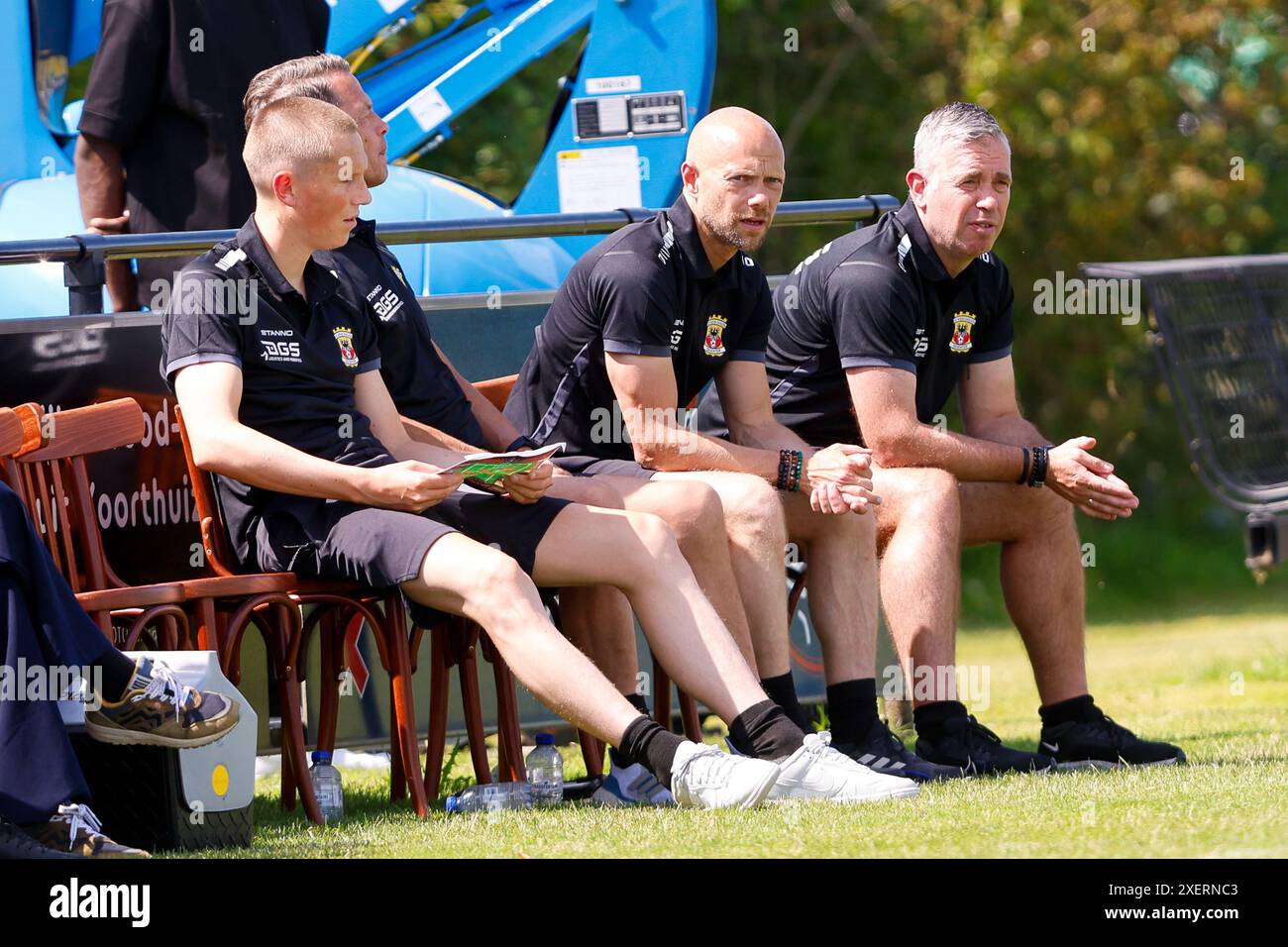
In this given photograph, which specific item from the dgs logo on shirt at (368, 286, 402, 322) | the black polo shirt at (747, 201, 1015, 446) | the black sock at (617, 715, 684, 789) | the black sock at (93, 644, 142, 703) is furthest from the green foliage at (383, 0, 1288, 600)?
the black sock at (93, 644, 142, 703)

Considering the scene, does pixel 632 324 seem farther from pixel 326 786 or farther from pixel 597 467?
pixel 326 786

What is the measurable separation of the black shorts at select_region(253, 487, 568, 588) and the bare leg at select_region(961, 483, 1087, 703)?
50.8 inches

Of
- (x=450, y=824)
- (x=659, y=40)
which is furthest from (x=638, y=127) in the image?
(x=450, y=824)

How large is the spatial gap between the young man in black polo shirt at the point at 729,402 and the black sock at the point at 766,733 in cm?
32

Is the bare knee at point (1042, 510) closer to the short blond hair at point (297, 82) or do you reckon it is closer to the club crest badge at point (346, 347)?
the club crest badge at point (346, 347)

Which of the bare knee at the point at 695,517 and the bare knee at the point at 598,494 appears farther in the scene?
the bare knee at the point at 598,494

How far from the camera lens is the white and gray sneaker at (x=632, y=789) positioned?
15.6 feet

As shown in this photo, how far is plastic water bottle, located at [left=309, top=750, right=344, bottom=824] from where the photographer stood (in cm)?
495

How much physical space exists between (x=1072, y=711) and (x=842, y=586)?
779mm

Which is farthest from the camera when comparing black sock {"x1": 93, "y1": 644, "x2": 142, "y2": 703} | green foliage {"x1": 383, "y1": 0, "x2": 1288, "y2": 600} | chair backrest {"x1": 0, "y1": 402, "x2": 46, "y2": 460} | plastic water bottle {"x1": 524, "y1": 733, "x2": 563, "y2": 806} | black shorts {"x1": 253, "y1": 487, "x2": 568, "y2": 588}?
green foliage {"x1": 383, "y1": 0, "x2": 1288, "y2": 600}

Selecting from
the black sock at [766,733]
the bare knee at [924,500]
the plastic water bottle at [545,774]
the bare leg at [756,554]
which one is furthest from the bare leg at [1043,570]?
the plastic water bottle at [545,774]

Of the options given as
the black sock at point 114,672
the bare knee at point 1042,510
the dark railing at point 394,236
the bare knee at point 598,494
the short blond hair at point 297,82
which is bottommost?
the bare knee at point 1042,510

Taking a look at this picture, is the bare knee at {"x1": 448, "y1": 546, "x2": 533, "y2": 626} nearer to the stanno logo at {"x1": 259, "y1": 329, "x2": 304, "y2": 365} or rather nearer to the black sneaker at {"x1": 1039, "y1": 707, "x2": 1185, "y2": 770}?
the stanno logo at {"x1": 259, "y1": 329, "x2": 304, "y2": 365}

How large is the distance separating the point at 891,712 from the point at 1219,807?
8.44ft
